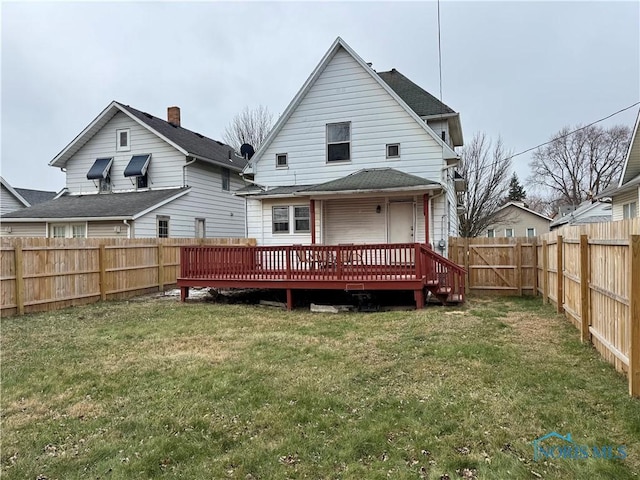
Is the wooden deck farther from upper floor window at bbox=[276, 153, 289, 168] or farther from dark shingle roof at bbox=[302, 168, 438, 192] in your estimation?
upper floor window at bbox=[276, 153, 289, 168]

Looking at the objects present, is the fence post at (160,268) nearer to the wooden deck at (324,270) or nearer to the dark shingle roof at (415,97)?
the wooden deck at (324,270)

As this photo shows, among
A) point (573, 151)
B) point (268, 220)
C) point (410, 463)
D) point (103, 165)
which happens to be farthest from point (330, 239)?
point (573, 151)

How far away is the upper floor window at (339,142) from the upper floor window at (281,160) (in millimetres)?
1646

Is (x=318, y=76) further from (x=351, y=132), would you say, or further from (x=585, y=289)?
(x=585, y=289)

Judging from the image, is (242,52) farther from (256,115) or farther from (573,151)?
(573,151)

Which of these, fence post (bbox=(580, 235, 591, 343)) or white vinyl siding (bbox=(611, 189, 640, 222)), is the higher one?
white vinyl siding (bbox=(611, 189, 640, 222))

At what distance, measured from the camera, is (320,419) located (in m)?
3.79

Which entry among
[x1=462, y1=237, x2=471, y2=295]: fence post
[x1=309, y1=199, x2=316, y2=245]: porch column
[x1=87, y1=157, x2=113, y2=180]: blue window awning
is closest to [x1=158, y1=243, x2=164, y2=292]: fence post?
[x1=309, y1=199, x2=316, y2=245]: porch column

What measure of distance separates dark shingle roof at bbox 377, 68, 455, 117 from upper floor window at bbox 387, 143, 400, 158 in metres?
1.97

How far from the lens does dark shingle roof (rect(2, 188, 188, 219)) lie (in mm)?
16031

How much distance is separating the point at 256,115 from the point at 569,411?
3636 centimetres

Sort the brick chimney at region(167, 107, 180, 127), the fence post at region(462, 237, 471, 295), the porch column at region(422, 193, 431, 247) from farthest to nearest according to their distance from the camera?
the brick chimney at region(167, 107, 180, 127) → the fence post at region(462, 237, 471, 295) → the porch column at region(422, 193, 431, 247)

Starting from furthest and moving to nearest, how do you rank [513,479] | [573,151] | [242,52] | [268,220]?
1. [573,151]
2. [242,52]
3. [268,220]
4. [513,479]
